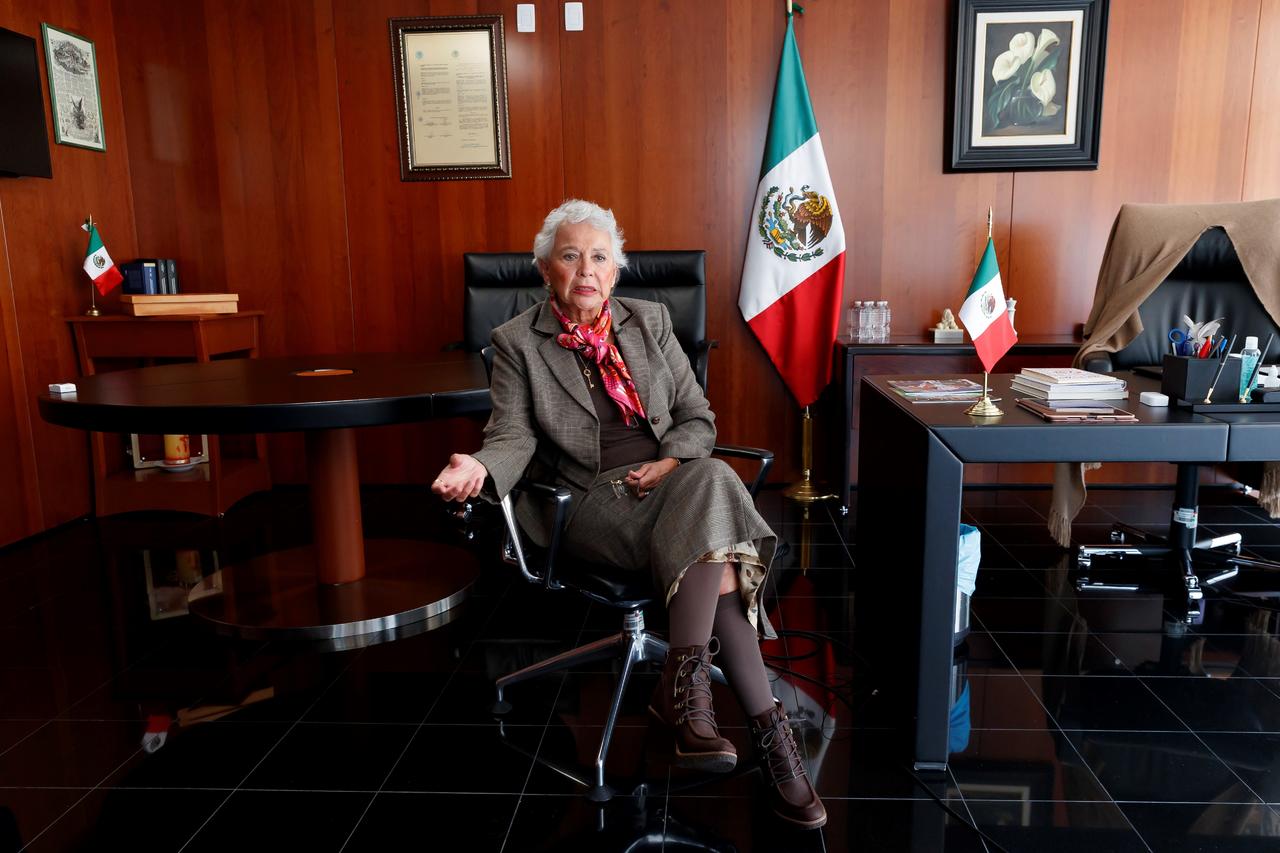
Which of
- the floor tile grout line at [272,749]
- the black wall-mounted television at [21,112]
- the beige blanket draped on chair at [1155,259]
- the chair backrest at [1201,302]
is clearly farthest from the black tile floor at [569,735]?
the black wall-mounted television at [21,112]

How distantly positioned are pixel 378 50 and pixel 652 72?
1184 millimetres

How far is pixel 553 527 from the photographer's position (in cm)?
164

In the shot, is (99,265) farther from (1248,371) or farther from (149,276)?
(1248,371)

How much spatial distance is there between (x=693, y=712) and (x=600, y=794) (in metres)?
0.26

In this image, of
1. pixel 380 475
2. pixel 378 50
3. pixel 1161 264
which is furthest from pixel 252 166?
pixel 1161 264

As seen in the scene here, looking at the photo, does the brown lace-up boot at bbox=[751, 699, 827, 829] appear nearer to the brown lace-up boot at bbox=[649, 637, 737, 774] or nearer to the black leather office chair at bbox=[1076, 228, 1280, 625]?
the brown lace-up boot at bbox=[649, 637, 737, 774]

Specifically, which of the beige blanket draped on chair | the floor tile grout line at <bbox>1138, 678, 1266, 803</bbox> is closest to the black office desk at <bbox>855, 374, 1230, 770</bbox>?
the floor tile grout line at <bbox>1138, 678, 1266, 803</bbox>

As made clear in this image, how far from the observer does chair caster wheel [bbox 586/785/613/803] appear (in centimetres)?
166

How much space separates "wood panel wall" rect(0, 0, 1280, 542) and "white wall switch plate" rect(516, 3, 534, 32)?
3 cm

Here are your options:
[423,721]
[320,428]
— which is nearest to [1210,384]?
[423,721]

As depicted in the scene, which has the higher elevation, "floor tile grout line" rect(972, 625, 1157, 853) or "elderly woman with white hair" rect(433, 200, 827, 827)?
"elderly woman with white hair" rect(433, 200, 827, 827)

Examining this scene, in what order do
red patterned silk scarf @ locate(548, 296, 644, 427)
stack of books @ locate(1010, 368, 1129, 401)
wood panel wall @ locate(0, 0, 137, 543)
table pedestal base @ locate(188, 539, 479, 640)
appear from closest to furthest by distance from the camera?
stack of books @ locate(1010, 368, 1129, 401) < red patterned silk scarf @ locate(548, 296, 644, 427) < table pedestal base @ locate(188, 539, 479, 640) < wood panel wall @ locate(0, 0, 137, 543)

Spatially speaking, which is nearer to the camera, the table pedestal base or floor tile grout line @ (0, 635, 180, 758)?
floor tile grout line @ (0, 635, 180, 758)

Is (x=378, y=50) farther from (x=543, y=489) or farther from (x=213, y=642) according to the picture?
(x=543, y=489)
